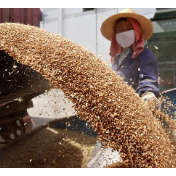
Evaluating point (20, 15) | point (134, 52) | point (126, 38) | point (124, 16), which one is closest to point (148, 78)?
point (134, 52)

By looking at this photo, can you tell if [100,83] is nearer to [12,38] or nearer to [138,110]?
[138,110]

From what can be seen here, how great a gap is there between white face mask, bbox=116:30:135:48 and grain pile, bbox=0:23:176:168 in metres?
0.58

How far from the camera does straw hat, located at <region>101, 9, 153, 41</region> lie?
1.36 m

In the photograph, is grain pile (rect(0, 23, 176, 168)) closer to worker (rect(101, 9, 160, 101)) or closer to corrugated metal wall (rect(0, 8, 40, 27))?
worker (rect(101, 9, 160, 101))

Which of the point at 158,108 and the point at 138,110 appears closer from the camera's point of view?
the point at 138,110

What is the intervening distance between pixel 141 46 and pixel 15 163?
1521mm

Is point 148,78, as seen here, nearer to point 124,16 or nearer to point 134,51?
point 134,51

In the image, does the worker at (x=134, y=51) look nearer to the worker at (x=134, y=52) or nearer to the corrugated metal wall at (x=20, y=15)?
the worker at (x=134, y=52)

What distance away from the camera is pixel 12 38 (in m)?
0.96

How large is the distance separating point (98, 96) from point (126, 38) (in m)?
0.86

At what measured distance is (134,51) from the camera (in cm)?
141

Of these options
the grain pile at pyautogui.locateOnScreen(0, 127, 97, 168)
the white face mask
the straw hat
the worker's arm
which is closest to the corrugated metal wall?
the straw hat

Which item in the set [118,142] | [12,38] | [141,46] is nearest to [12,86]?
[12,38]

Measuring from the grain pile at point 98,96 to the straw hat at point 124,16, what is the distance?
67cm
